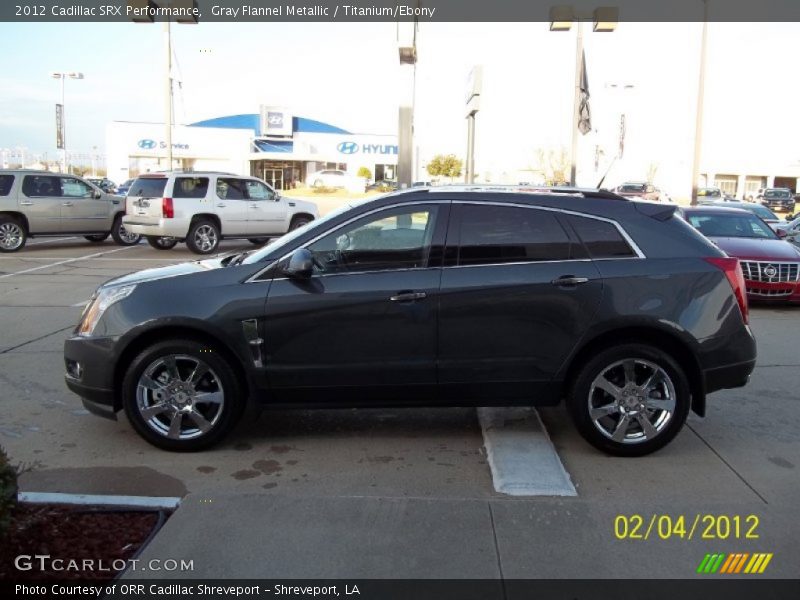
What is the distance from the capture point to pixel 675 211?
5070 millimetres

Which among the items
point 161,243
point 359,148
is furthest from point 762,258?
point 359,148

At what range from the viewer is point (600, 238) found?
4.86 meters

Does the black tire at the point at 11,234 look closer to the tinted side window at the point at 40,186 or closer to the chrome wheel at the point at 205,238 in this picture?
the tinted side window at the point at 40,186

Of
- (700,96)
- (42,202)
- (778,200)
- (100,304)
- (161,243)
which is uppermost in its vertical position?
(700,96)

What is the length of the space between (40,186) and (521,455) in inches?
651

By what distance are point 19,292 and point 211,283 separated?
8.43 meters

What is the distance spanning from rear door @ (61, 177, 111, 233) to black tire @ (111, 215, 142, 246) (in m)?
0.39

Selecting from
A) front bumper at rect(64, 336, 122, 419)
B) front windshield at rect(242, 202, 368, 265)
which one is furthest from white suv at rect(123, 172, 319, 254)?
front bumper at rect(64, 336, 122, 419)

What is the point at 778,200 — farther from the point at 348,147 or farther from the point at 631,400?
the point at 631,400

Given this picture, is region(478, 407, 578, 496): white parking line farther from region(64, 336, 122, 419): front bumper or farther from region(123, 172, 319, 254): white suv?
region(123, 172, 319, 254): white suv

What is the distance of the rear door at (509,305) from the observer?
469cm

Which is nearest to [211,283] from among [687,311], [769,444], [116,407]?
[116,407]

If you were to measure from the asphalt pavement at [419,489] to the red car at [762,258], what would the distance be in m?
4.31

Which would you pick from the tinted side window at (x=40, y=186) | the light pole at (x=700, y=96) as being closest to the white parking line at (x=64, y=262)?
the tinted side window at (x=40, y=186)
